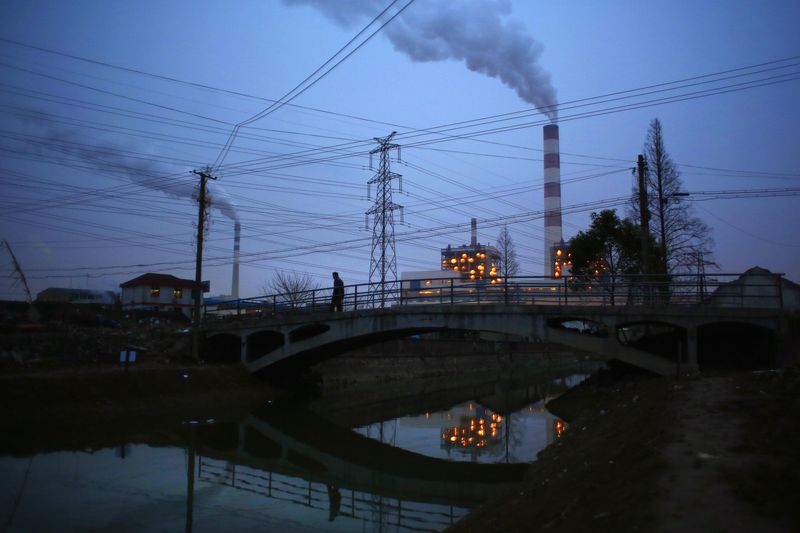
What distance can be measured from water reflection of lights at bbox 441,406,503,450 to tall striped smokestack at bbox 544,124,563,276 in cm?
5493

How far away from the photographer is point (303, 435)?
74.6 feet

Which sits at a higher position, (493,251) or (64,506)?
(493,251)

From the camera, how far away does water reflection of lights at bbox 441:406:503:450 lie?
20.9m

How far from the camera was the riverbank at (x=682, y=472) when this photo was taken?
19.9ft

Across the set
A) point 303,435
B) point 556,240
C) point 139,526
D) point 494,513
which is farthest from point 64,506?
point 556,240

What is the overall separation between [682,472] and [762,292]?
1606 cm

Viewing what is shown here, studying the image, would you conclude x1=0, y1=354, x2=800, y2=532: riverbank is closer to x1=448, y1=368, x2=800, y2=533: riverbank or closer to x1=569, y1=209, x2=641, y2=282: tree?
x1=448, y1=368, x2=800, y2=533: riverbank

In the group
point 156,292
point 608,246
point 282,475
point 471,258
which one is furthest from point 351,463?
point 471,258

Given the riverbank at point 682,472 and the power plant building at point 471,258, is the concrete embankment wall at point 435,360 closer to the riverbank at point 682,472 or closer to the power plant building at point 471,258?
the riverbank at point 682,472

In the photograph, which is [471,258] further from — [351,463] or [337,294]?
[351,463]

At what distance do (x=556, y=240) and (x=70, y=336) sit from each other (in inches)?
2489

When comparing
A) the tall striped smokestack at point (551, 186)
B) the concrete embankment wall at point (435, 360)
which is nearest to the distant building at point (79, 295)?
the concrete embankment wall at point (435, 360)

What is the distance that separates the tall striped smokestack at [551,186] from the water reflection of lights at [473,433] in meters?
54.9

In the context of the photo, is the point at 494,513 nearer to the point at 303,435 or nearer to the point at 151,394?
the point at 303,435
